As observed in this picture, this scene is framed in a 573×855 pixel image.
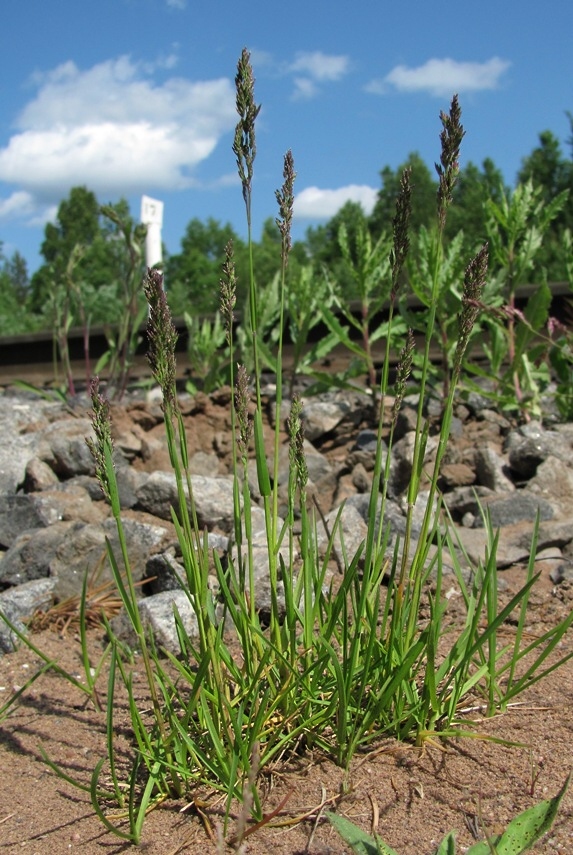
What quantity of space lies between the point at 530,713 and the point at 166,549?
1397 mm

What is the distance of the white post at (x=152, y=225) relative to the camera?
6.61 m

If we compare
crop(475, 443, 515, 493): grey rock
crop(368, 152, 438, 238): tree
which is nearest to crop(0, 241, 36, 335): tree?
crop(475, 443, 515, 493): grey rock

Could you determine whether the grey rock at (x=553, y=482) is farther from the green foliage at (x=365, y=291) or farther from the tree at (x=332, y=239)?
the tree at (x=332, y=239)

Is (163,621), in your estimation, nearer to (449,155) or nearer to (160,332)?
(160,332)

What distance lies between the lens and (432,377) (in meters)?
4.70

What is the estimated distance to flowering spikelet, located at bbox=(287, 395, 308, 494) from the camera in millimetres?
1569

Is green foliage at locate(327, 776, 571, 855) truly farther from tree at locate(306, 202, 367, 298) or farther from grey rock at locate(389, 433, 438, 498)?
tree at locate(306, 202, 367, 298)

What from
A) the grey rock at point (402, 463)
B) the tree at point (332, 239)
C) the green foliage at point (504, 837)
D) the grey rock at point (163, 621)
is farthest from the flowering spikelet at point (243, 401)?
the tree at point (332, 239)

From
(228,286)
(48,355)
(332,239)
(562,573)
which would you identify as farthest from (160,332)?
(332,239)

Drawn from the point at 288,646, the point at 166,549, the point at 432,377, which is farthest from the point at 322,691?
the point at 432,377

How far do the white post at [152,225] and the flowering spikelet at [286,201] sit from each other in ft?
17.0

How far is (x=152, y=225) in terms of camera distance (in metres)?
6.84

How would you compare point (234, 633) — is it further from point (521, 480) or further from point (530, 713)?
point (521, 480)

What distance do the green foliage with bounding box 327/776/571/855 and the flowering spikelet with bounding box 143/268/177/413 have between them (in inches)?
29.9
